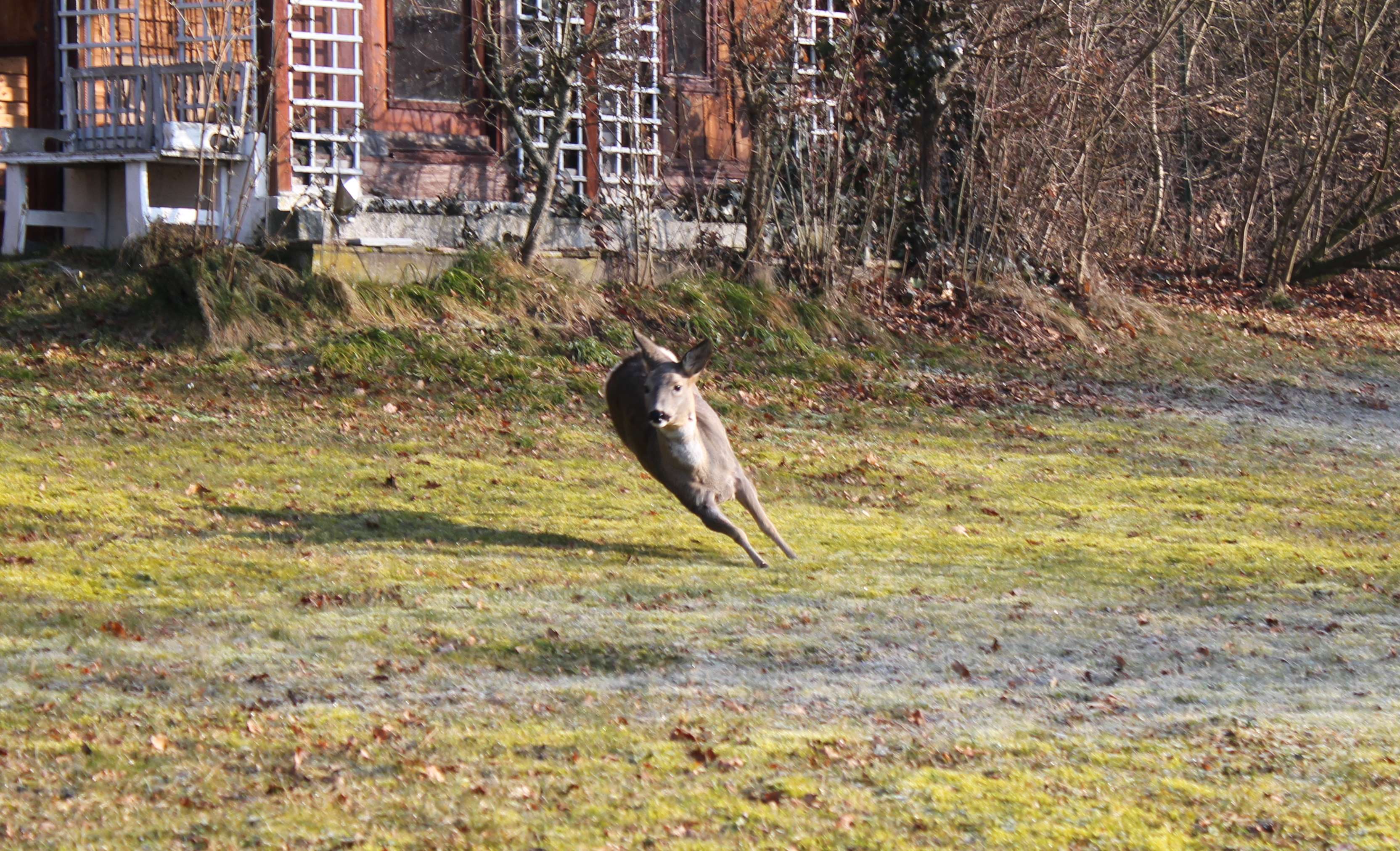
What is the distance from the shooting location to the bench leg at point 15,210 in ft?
55.0

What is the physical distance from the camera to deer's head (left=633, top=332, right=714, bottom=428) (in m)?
8.91

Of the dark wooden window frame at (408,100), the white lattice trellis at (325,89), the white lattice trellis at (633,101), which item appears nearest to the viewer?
the white lattice trellis at (325,89)


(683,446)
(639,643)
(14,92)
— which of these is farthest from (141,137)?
(639,643)

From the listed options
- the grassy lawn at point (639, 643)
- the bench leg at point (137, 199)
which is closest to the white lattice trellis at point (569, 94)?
the bench leg at point (137, 199)

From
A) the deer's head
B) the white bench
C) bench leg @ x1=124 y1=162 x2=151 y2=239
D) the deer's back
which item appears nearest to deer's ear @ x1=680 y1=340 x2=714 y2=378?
the deer's head

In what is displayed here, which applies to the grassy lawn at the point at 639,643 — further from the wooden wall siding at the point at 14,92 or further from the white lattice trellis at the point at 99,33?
the wooden wall siding at the point at 14,92

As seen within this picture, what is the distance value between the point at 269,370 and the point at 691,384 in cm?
580

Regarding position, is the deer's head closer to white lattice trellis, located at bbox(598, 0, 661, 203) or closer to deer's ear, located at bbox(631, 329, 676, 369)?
deer's ear, located at bbox(631, 329, 676, 369)

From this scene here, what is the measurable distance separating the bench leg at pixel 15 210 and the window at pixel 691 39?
23.5ft

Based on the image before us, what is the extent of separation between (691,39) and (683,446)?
11963 millimetres

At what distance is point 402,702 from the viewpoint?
6105mm

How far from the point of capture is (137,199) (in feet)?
53.7

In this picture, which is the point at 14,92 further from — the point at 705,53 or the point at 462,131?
the point at 705,53

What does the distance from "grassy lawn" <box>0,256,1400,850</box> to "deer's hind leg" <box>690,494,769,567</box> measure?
0.18m
